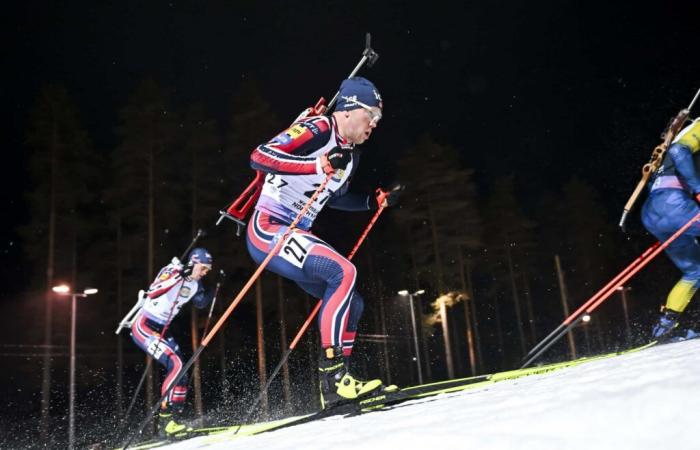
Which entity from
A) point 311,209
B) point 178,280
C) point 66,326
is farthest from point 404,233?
point 311,209

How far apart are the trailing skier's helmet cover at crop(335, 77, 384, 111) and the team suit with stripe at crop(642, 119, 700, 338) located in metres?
3.27

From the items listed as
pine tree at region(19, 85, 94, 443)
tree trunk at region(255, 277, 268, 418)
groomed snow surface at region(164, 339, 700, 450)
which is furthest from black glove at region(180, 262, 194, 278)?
pine tree at region(19, 85, 94, 443)

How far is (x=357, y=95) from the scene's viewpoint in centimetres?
436

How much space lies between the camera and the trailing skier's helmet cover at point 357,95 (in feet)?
14.2

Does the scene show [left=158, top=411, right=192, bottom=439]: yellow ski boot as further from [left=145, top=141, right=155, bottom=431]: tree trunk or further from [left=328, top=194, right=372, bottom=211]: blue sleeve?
[left=145, top=141, right=155, bottom=431]: tree trunk

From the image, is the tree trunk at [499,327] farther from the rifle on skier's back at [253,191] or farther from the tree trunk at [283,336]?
the rifle on skier's back at [253,191]

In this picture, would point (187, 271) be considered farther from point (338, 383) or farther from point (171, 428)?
point (338, 383)

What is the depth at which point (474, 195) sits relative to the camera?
26219 millimetres

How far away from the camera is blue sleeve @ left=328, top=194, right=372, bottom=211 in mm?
5102

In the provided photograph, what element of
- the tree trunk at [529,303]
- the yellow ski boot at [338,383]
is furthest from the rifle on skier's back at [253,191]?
the tree trunk at [529,303]

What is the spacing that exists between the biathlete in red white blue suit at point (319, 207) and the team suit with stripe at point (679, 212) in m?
3.26

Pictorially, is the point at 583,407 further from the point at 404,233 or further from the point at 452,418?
the point at 404,233

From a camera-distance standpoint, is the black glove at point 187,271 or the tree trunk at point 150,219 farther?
the tree trunk at point 150,219

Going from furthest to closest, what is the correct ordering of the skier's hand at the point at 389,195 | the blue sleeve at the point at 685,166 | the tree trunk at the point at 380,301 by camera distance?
the tree trunk at the point at 380,301
the blue sleeve at the point at 685,166
the skier's hand at the point at 389,195
